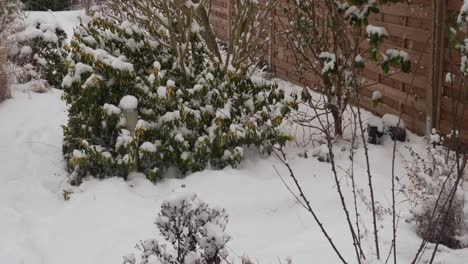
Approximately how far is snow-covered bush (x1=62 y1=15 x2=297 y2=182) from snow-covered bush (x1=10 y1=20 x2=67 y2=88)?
10.2 feet

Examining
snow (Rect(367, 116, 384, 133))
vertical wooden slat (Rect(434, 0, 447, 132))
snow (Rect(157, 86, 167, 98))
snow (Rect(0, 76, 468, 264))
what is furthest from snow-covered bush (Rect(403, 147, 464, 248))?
snow (Rect(157, 86, 167, 98))

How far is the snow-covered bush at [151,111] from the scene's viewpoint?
5.16 metres

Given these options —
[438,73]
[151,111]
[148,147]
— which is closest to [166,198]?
[148,147]

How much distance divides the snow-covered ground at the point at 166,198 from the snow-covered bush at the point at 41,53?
279cm

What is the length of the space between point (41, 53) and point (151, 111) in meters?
4.30

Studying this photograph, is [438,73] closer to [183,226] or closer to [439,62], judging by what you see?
[439,62]

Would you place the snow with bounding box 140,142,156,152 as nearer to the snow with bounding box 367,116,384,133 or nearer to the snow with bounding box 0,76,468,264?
the snow with bounding box 0,76,468,264

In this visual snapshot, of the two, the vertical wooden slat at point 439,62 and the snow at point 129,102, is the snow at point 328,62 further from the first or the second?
the snow at point 129,102

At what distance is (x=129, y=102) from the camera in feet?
17.3

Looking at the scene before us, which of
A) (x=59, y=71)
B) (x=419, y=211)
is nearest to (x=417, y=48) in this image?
(x=419, y=211)

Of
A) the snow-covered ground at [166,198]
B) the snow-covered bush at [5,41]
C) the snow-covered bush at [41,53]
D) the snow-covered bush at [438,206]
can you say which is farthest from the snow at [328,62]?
the snow-covered bush at [41,53]

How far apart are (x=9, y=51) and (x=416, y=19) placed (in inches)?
215

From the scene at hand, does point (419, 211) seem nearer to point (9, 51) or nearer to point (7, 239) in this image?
point (7, 239)

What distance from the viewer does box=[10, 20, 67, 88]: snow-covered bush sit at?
8.68 metres
